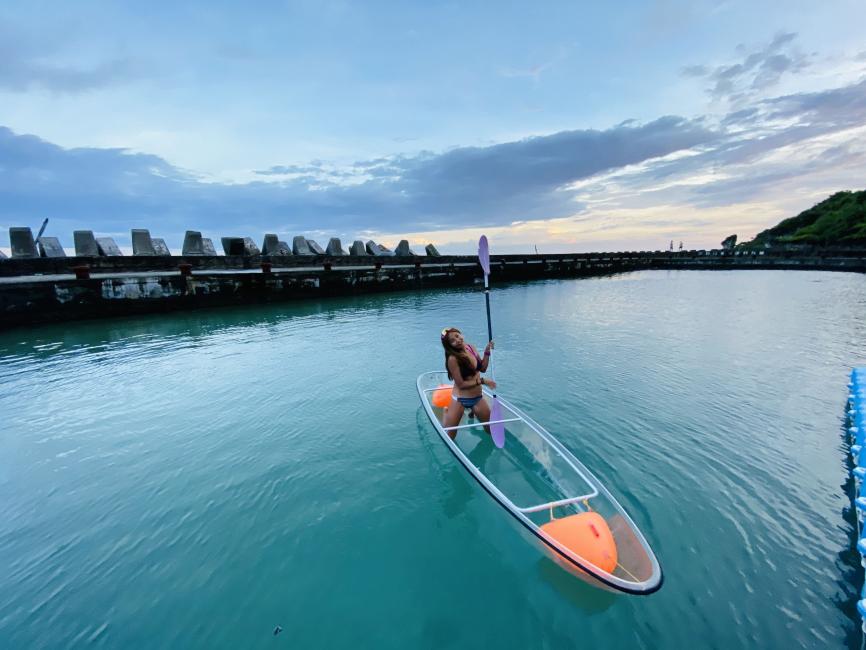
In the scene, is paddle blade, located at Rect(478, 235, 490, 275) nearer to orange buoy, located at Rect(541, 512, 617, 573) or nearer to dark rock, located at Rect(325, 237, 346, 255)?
orange buoy, located at Rect(541, 512, 617, 573)

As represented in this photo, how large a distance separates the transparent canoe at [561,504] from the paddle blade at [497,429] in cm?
14

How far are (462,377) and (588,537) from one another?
3.34m

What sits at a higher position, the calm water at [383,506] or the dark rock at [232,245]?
the dark rock at [232,245]

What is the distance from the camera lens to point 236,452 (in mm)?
6988

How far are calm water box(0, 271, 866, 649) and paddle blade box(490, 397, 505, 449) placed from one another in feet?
2.96

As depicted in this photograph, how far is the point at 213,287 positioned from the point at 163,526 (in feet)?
70.3

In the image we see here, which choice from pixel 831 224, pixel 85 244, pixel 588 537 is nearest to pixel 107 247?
pixel 85 244

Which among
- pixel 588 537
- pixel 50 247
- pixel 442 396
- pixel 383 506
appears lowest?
pixel 383 506

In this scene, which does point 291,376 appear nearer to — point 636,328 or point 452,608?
point 452,608

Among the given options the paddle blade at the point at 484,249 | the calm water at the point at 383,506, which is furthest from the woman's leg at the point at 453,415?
the paddle blade at the point at 484,249

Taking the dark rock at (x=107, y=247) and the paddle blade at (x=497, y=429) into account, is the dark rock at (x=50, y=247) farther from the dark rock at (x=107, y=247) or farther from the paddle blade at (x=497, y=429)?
the paddle blade at (x=497, y=429)

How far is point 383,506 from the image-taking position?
5508 mm

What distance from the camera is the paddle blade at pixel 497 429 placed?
6.64 meters

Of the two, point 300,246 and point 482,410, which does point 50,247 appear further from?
point 482,410
